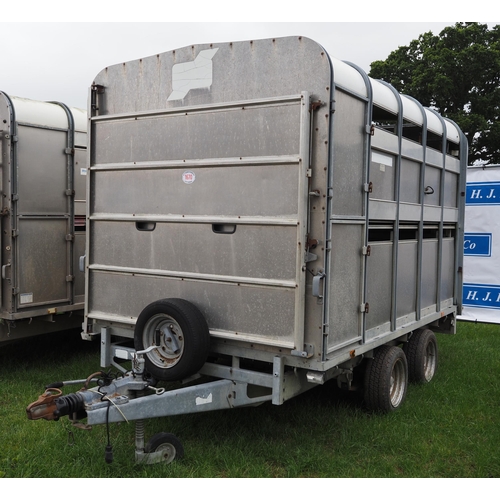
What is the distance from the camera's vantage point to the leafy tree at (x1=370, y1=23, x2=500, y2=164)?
23.1m

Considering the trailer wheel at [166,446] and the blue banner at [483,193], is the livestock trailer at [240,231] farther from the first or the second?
the blue banner at [483,193]

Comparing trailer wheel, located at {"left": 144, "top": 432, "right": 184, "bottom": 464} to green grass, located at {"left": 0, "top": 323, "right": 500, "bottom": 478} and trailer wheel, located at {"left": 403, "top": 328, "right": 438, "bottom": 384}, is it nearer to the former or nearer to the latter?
green grass, located at {"left": 0, "top": 323, "right": 500, "bottom": 478}

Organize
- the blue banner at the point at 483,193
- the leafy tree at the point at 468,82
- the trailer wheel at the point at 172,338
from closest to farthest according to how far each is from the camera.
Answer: the trailer wheel at the point at 172,338, the blue banner at the point at 483,193, the leafy tree at the point at 468,82

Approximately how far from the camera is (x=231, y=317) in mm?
4590

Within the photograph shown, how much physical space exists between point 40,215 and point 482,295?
23.8ft

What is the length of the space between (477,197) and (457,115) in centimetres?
1440

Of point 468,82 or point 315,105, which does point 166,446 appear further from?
point 468,82

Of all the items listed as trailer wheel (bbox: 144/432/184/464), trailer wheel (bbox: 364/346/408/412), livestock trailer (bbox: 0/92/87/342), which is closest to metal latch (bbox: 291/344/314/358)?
trailer wheel (bbox: 144/432/184/464)

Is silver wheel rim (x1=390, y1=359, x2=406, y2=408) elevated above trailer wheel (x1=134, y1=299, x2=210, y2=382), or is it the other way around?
trailer wheel (x1=134, y1=299, x2=210, y2=382)

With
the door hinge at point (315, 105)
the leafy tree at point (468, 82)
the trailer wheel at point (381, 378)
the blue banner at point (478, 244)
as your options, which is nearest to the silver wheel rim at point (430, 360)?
the trailer wheel at point (381, 378)

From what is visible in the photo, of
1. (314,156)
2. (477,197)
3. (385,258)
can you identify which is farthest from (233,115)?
(477,197)

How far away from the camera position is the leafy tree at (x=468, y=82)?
23141 millimetres

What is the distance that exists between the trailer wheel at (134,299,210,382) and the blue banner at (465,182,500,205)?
689 cm

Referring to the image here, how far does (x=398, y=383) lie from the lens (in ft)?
18.7
